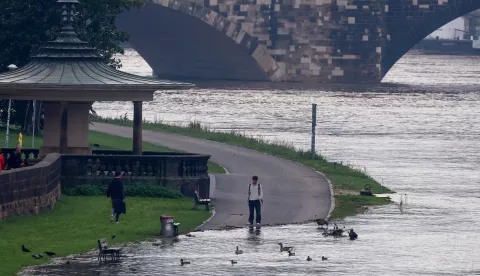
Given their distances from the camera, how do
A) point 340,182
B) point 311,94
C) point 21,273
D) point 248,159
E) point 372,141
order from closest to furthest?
1. point 21,273
2. point 340,182
3. point 248,159
4. point 372,141
5. point 311,94

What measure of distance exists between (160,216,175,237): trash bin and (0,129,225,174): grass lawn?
15.0 m

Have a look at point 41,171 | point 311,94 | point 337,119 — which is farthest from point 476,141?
point 41,171

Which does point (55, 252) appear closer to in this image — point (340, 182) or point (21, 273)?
point (21, 273)

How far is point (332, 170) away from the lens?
187ft

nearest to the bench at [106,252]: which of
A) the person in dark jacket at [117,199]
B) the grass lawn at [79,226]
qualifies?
the grass lawn at [79,226]

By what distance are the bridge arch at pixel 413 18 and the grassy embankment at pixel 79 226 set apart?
Result: 98258 millimetres

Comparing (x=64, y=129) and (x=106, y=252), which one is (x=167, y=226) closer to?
(x=106, y=252)

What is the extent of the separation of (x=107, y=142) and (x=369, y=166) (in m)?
12.7

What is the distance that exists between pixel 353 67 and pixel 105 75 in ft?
310

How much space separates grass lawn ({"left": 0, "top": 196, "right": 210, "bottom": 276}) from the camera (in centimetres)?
3393

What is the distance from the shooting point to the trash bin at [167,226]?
3747 cm

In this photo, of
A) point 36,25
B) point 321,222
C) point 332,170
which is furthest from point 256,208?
point 36,25

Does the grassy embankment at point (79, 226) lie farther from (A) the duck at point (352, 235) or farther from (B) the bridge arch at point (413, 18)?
(B) the bridge arch at point (413, 18)

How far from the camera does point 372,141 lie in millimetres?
81250
